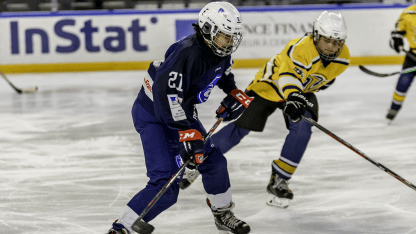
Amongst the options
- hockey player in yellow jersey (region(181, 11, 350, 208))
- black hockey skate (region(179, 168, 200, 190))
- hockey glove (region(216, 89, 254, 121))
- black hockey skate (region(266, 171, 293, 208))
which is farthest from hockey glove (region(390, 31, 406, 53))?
hockey glove (region(216, 89, 254, 121))

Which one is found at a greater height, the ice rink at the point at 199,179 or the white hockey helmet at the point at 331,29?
the white hockey helmet at the point at 331,29

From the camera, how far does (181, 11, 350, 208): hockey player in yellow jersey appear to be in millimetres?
2371

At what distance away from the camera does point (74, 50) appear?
7.68m

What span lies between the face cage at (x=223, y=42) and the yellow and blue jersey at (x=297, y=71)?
0.56 metres

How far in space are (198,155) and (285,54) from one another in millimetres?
945

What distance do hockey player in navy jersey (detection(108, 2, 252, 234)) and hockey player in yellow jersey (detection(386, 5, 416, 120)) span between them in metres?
2.84

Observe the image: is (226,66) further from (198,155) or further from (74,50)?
(74,50)

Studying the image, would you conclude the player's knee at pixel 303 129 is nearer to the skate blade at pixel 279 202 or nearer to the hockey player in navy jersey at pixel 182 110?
the skate blade at pixel 279 202

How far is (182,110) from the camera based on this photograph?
1.84 meters

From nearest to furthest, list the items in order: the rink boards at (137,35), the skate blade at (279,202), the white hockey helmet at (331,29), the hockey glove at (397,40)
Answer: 1. the white hockey helmet at (331,29)
2. the skate blade at (279,202)
3. the hockey glove at (397,40)
4. the rink boards at (137,35)

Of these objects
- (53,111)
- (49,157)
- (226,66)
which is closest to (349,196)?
(226,66)

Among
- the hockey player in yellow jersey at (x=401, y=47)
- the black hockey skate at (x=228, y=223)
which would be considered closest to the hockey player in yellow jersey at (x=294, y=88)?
the black hockey skate at (x=228, y=223)

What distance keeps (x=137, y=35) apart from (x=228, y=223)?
599 centimetres

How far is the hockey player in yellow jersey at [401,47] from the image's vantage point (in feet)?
14.4
